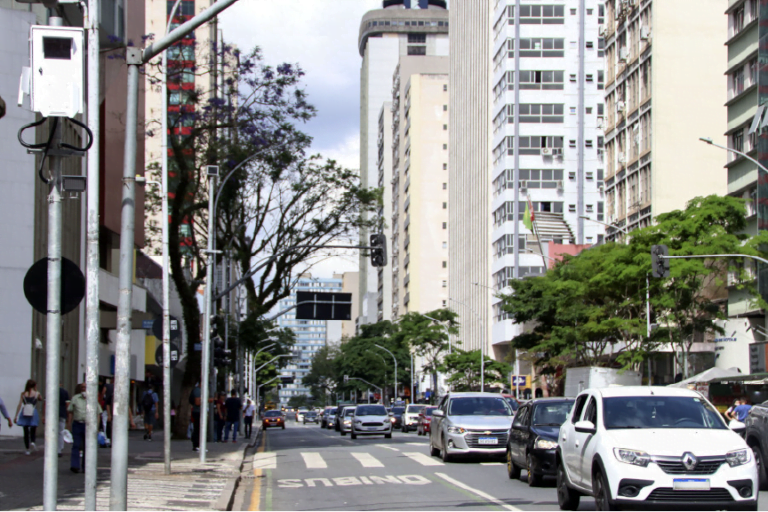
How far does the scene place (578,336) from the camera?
5050 cm

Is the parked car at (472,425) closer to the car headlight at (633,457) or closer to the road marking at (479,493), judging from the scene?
the road marking at (479,493)

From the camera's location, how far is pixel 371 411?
42.2m

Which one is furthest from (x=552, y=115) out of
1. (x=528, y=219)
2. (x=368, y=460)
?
(x=368, y=460)

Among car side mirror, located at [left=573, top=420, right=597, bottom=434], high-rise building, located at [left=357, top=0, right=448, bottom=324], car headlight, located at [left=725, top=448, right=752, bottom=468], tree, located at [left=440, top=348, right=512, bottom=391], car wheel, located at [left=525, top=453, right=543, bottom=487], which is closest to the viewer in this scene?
car headlight, located at [left=725, top=448, right=752, bottom=468]

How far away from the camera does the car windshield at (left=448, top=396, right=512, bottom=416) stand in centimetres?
2391

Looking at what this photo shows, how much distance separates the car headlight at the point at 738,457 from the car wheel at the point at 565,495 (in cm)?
264

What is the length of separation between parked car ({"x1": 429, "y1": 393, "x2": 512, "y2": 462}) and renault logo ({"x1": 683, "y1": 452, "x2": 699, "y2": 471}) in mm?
12131

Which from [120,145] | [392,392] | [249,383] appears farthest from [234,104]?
[392,392]

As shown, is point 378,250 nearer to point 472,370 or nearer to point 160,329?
point 160,329

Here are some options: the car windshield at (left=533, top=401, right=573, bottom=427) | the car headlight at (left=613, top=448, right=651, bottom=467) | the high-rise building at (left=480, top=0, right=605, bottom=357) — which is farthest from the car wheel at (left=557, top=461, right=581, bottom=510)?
the high-rise building at (left=480, top=0, right=605, bottom=357)

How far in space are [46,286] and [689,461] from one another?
22.0 ft

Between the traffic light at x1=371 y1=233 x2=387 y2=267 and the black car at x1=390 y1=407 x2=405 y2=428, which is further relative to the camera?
the black car at x1=390 y1=407 x2=405 y2=428

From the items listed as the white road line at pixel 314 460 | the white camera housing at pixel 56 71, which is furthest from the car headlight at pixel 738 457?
the white road line at pixel 314 460

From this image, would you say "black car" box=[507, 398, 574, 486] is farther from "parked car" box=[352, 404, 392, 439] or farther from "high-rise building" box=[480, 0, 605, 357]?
"high-rise building" box=[480, 0, 605, 357]
